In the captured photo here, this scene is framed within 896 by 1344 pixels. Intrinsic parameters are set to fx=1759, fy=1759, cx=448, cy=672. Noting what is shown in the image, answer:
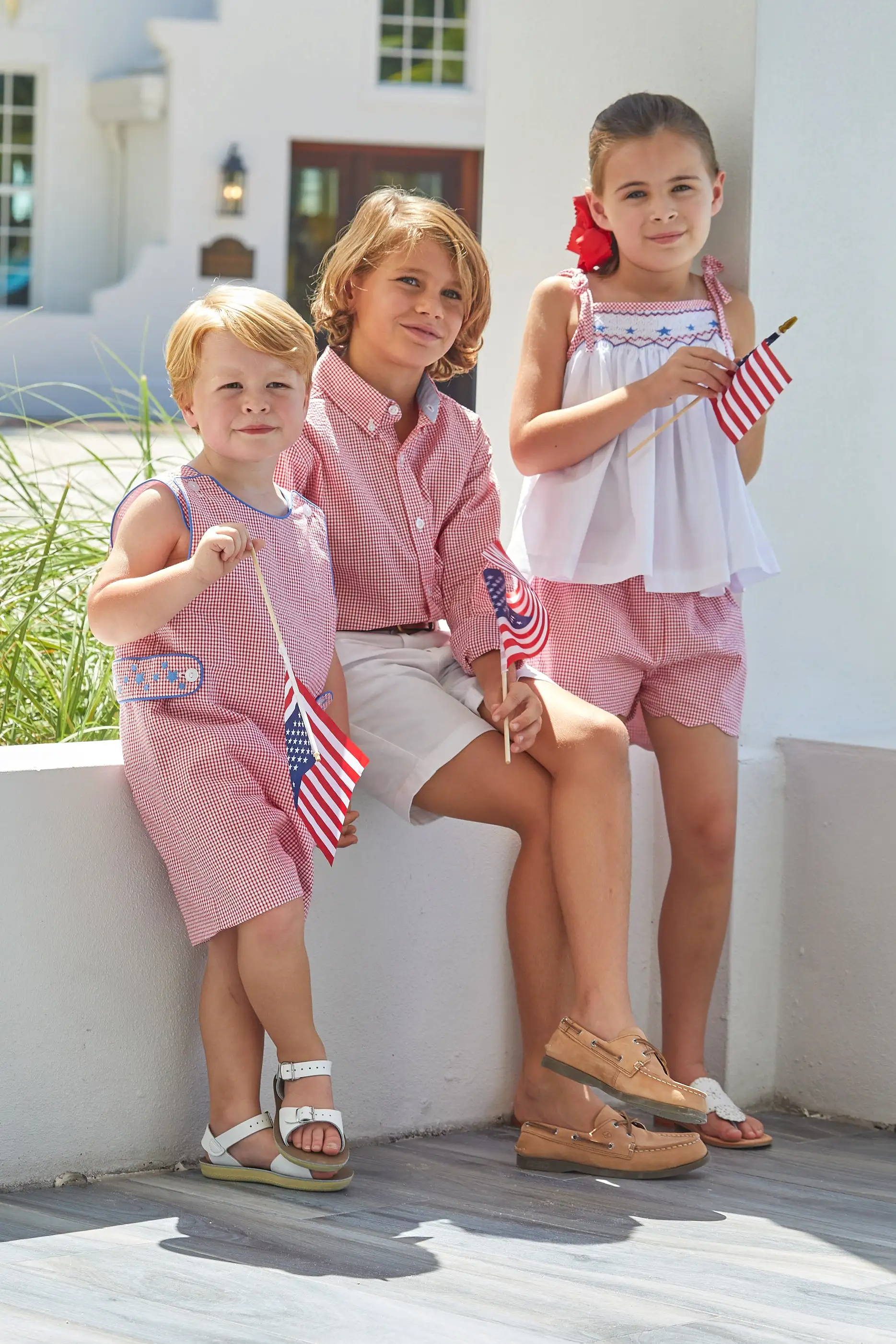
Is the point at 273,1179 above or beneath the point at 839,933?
beneath

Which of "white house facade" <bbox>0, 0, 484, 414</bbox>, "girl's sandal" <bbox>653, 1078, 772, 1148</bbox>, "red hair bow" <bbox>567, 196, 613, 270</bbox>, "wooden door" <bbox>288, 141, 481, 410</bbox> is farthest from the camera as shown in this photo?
"wooden door" <bbox>288, 141, 481, 410</bbox>

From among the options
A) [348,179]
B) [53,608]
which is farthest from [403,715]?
[348,179]

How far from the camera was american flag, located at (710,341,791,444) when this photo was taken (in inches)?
99.7

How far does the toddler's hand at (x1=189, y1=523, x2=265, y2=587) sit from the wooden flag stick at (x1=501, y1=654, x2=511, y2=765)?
48cm

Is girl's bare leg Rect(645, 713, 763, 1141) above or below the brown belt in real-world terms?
below

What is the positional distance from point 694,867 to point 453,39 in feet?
43.4

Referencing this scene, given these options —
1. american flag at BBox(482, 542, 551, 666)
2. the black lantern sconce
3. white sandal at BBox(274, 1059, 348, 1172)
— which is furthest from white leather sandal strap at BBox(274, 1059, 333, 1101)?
the black lantern sconce

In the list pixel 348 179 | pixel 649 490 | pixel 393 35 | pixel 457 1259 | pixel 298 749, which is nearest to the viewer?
pixel 457 1259

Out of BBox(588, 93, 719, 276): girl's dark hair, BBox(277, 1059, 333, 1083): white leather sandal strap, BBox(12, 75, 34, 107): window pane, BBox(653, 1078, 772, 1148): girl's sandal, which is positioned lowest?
BBox(653, 1078, 772, 1148): girl's sandal

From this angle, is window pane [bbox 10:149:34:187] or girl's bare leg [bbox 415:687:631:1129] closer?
girl's bare leg [bbox 415:687:631:1129]

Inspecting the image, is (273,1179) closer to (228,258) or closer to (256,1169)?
(256,1169)

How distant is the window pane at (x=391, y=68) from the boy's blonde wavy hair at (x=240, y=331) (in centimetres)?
1302

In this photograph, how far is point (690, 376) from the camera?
2535mm

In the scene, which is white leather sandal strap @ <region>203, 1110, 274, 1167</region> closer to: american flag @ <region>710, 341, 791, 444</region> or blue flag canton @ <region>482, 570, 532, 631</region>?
blue flag canton @ <region>482, 570, 532, 631</region>
